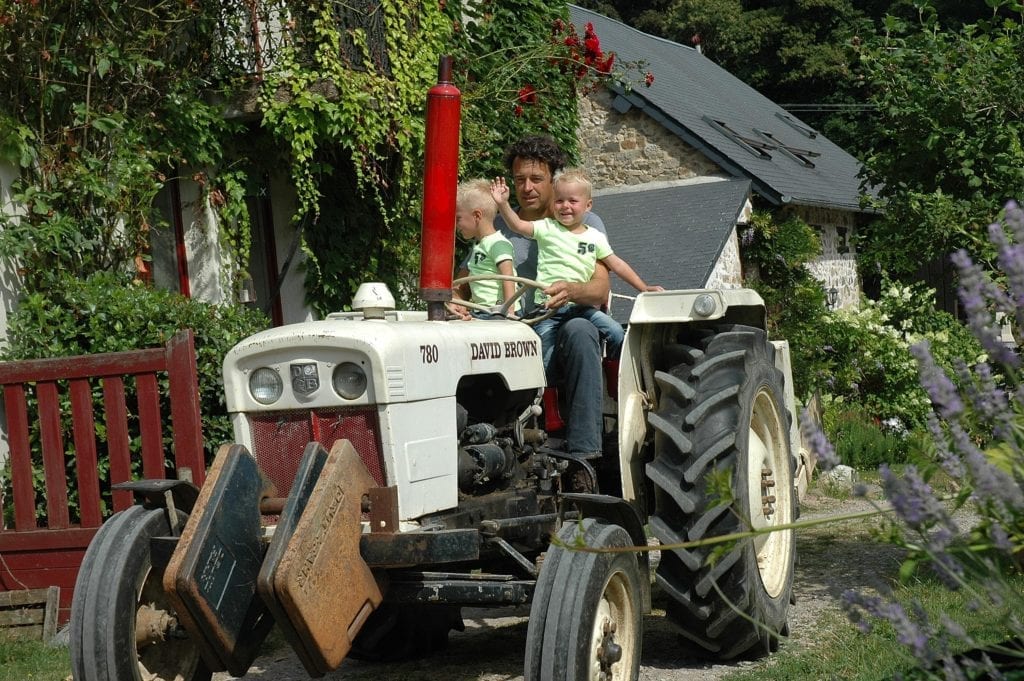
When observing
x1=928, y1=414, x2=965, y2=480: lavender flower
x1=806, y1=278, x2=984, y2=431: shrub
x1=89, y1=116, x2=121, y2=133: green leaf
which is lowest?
x1=806, y1=278, x2=984, y2=431: shrub

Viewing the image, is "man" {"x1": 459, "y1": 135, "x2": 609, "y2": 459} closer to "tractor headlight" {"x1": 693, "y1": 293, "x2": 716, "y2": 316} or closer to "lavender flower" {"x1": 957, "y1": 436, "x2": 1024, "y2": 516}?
"tractor headlight" {"x1": 693, "y1": 293, "x2": 716, "y2": 316}

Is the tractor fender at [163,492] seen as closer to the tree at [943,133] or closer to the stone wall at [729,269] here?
the tree at [943,133]

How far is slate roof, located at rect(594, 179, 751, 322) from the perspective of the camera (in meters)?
16.3

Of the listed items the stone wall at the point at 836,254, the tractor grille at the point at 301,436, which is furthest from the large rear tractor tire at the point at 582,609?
the stone wall at the point at 836,254

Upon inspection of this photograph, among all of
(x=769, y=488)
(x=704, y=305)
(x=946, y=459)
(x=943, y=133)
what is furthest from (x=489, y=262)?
(x=946, y=459)

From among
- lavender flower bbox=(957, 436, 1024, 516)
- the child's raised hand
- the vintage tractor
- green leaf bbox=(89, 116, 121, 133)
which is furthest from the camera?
green leaf bbox=(89, 116, 121, 133)

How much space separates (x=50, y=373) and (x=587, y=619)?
3737 mm

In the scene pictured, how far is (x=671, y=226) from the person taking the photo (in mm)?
17641

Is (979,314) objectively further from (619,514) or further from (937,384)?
(619,514)

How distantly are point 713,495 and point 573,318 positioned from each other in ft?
3.04

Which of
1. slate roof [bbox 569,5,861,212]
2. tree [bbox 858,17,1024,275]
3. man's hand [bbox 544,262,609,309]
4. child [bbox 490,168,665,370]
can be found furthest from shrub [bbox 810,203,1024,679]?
slate roof [bbox 569,5,861,212]

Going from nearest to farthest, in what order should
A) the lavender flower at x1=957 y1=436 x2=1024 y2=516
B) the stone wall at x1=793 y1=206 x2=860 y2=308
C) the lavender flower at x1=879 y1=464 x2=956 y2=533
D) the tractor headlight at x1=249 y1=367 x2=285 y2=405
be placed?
the lavender flower at x1=957 y1=436 x2=1024 y2=516, the lavender flower at x1=879 y1=464 x2=956 y2=533, the tractor headlight at x1=249 y1=367 x2=285 y2=405, the stone wall at x1=793 y1=206 x2=860 y2=308

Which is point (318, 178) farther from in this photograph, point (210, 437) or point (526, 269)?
point (526, 269)

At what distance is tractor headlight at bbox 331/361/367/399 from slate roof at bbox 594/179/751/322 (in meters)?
11.2
